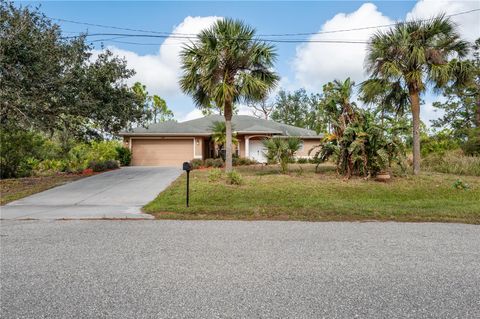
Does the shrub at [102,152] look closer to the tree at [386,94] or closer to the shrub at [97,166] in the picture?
the shrub at [97,166]

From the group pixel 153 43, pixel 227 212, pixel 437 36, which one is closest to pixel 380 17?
pixel 437 36

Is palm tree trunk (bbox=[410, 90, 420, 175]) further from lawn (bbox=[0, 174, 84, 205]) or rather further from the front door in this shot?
lawn (bbox=[0, 174, 84, 205])

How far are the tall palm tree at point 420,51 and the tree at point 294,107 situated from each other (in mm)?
32158

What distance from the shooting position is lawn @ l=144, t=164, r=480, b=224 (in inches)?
268

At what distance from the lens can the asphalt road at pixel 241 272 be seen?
8.99ft

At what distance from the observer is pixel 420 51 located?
11711mm

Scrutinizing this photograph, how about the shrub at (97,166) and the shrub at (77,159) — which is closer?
the shrub at (97,166)

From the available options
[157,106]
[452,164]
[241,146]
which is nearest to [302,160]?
[241,146]

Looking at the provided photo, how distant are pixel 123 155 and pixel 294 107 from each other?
31125 mm

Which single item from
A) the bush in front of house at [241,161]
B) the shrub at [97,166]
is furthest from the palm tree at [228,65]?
the shrub at [97,166]

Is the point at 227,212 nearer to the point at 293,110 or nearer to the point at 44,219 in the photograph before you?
the point at 44,219

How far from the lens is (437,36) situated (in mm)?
12258

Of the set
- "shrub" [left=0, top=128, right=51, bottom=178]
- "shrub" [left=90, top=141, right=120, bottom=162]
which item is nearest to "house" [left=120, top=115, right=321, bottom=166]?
"shrub" [left=90, top=141, right=120, bottom=162]

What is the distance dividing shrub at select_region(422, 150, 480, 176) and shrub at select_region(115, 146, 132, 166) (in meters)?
17.9
